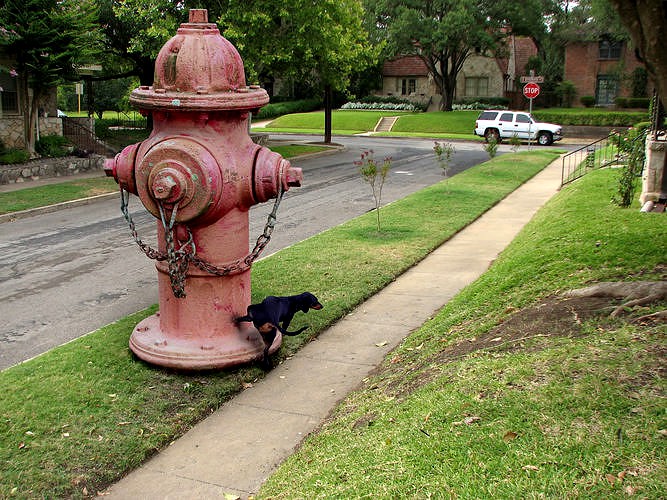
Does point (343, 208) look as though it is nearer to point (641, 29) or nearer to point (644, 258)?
point (644, 258)

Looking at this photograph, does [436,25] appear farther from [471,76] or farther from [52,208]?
[52,208]

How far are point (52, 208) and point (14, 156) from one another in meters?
6.18

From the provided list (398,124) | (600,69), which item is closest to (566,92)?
(600,69)

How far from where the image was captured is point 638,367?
17.2 feet

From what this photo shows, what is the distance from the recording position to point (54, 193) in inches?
771

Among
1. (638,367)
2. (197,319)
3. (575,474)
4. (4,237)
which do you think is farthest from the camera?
(4,237)

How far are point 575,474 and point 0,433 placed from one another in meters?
4.22

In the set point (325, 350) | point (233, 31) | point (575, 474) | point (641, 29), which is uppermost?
point (233, 31)

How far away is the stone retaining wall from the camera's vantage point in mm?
21656

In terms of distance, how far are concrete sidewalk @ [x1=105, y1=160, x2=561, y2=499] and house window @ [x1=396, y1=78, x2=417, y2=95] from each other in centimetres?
5489

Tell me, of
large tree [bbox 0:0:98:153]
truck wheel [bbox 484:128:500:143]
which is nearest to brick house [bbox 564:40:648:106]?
truck wheel [bbox 484:128:500:143]

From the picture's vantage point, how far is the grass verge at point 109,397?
524 centimetres

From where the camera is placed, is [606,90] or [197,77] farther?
[606,90]

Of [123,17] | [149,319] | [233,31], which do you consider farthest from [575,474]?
[123,17]
